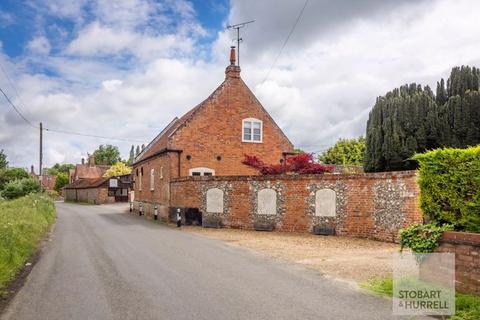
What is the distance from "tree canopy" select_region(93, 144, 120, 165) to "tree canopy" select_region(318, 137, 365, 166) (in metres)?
89.0

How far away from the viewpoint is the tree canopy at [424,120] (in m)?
23.2

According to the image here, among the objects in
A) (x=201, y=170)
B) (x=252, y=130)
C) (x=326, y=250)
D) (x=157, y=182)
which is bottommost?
(x=326, y=250)

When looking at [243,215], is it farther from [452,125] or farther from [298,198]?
[452,125]

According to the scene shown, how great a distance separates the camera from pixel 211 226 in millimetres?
21016

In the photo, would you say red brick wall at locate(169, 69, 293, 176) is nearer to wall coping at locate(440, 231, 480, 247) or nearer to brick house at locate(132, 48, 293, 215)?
brick house at locate(132, 48, 293, 215)

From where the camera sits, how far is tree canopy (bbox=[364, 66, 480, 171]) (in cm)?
2322

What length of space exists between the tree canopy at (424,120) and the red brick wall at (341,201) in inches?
334

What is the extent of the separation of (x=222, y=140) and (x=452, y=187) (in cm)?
1961

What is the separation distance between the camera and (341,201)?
16.9 m

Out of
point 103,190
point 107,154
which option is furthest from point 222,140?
point 107,154

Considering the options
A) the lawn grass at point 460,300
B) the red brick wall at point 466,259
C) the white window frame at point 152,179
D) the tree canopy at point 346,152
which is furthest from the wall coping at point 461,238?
the tree canopy at point 346,152

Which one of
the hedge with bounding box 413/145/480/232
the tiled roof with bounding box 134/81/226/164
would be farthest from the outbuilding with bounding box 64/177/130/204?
the hedge with bounding box 413/145/480/232

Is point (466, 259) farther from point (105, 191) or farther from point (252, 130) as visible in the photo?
point (105, 191)

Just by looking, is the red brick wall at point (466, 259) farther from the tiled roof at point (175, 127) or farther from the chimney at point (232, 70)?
the chimney at point (232, 70)
